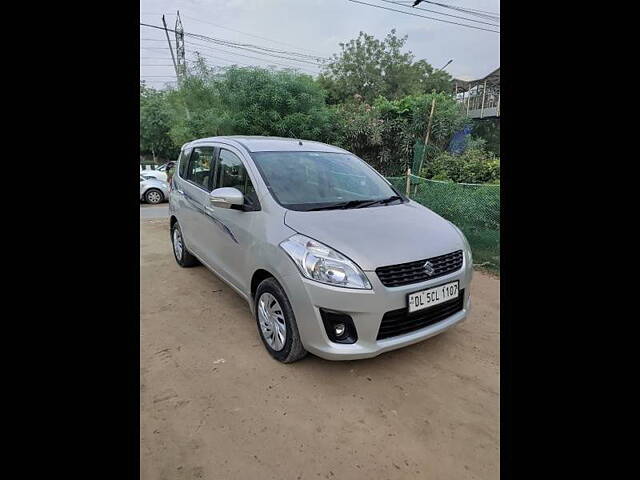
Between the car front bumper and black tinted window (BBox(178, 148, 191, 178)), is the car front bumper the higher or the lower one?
the lower one

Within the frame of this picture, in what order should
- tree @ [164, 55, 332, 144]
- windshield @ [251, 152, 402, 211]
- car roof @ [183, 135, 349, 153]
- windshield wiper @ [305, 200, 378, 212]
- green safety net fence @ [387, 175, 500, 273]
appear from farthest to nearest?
tree @ [164, 55, 332, 144], green safety net fence @ [387, 175, 500, 273], car roof @ [183, 135, 349, 153], windshield @ [251, 152, 402, 211], windshield wiper @ [305, 200, 378, 212]

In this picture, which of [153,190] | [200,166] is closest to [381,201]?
[200,166]

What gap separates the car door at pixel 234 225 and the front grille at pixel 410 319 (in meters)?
1.06

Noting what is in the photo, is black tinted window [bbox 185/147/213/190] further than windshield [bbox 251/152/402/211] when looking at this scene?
Yes

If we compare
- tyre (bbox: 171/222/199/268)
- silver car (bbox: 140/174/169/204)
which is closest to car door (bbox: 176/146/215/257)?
tyre (bbox: 171/222/199/268)

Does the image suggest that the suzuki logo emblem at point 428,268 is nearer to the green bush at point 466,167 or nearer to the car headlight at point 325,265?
the car headlight at point 325,265

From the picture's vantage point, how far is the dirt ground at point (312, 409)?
1723mm

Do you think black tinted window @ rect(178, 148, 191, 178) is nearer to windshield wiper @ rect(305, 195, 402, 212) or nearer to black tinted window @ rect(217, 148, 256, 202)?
black tinted window @ rect(217, 148, 256, 202)

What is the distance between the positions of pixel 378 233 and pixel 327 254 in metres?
0.40

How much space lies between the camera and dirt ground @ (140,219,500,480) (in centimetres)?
172

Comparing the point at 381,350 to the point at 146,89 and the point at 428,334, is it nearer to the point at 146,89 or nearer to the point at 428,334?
the point at 428,334
